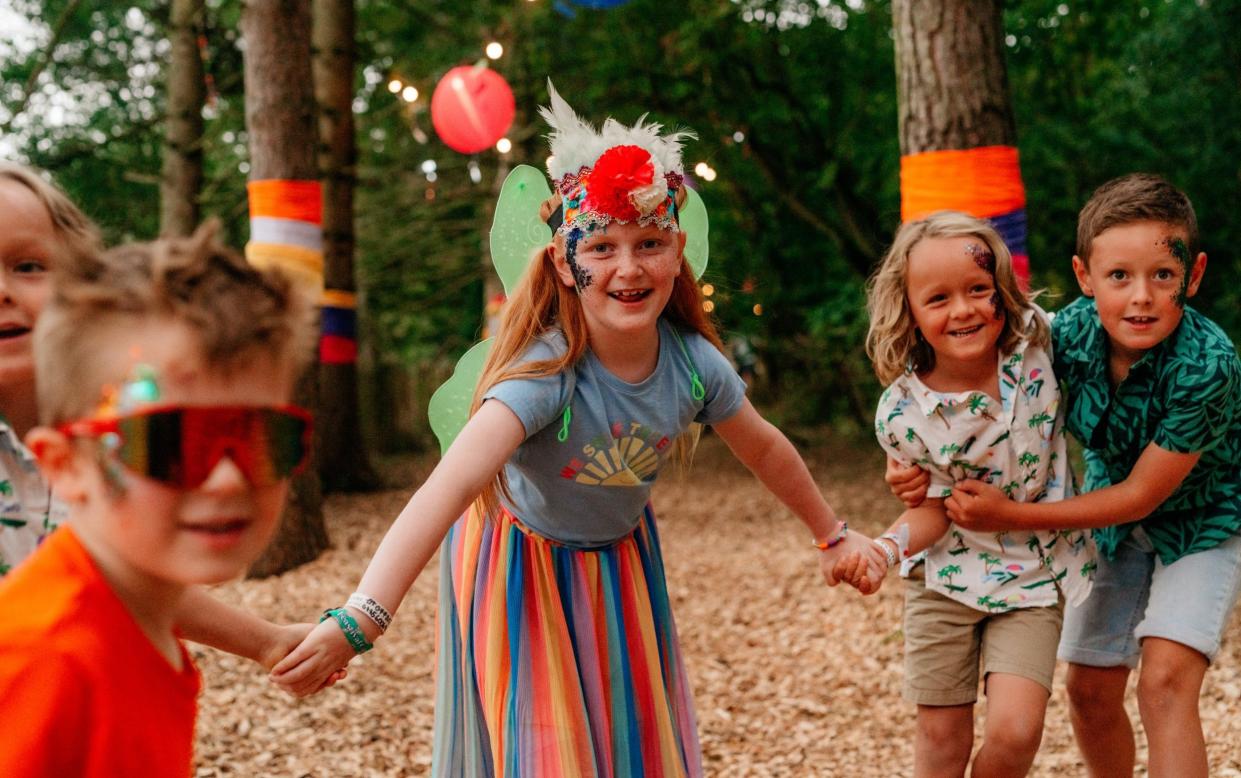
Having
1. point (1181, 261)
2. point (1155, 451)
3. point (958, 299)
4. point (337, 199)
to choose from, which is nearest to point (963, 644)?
point (1155, 451)

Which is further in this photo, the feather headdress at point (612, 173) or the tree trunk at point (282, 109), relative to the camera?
the tree trunk at point (282, 109)

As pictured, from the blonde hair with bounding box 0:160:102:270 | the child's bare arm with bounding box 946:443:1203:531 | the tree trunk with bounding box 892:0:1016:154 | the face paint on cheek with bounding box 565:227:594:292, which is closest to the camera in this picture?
the blonde hair with bounding box 0:160:102:270

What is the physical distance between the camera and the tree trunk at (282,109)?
680cm

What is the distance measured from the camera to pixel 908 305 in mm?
3006

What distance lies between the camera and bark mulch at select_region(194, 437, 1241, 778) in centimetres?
409

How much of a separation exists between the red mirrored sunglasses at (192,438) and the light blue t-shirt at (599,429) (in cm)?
102

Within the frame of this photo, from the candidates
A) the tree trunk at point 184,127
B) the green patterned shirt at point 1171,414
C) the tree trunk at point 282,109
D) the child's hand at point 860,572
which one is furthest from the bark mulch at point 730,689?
the tree trunk at point 184,127

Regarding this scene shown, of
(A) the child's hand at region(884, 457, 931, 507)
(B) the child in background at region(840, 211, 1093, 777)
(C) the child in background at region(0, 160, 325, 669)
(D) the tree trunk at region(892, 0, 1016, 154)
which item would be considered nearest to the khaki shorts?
(B) the child in background at region(840, 211, 1093, 777)

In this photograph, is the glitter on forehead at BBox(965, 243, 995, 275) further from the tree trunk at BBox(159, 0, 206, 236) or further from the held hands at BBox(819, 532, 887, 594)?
the tree trunk at BBox(159, 0, 206, 236)

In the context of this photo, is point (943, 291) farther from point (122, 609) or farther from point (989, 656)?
point (122, 609)

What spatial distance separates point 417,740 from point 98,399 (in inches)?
130

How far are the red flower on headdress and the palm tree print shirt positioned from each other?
0.94 meters

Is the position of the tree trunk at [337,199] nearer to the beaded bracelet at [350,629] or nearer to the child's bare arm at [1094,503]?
the child's bare arm at [1094,503]

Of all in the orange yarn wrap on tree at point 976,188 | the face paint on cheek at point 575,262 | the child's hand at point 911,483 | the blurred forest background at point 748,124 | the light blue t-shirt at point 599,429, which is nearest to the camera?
the light blue t-shirt at point 599,429
